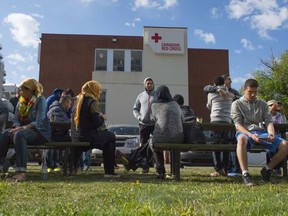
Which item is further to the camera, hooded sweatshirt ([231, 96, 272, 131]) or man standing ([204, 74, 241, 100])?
man standing ([204, 74, 241, 100])

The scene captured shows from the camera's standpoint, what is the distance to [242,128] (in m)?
6.14

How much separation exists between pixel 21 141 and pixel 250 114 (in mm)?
3599

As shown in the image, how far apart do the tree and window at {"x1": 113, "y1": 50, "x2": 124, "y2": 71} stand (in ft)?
49.8

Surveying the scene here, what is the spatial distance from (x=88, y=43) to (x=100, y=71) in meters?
2.44

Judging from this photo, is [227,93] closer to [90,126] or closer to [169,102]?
[169,102]

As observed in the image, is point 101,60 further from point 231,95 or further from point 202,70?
point 231,95

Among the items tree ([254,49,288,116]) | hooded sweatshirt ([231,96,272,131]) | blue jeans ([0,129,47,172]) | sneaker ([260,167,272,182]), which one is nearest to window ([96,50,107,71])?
tree ([254,49,288,116])

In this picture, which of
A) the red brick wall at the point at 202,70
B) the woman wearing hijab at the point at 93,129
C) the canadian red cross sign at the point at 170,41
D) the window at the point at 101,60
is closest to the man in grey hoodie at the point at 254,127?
the woman wearing hijab at the point at 93,129

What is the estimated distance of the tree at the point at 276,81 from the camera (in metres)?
40.1

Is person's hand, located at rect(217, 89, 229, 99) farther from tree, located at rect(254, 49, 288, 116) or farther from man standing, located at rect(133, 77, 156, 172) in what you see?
tree, located at rect(254, 49, 288, 116)

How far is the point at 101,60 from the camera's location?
105 feet

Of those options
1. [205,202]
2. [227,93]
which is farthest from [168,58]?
[205,202]

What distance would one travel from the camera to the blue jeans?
6.03 m

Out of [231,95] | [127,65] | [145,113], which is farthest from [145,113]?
[127,65]
